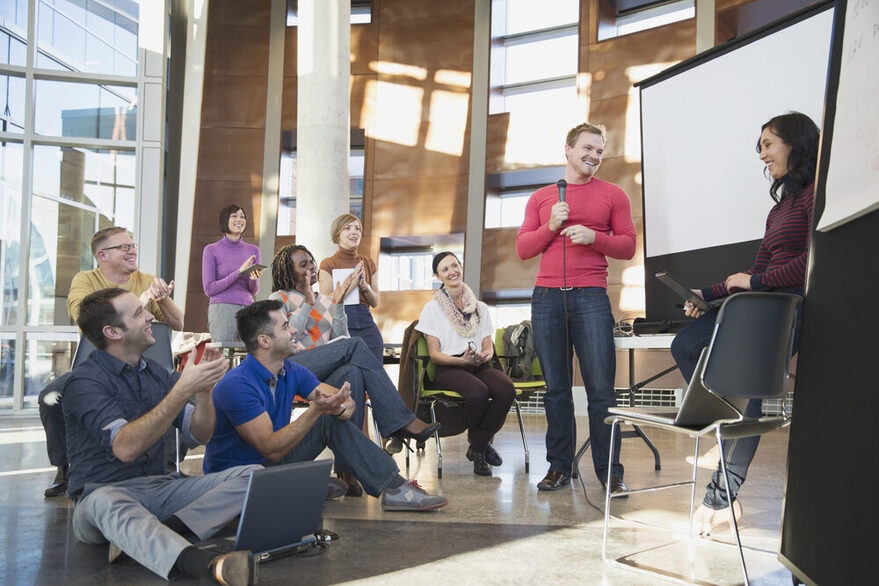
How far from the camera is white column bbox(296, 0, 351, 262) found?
674 cm

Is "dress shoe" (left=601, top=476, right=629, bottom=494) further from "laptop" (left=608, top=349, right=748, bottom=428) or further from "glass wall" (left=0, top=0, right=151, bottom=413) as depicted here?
"glass wall" (left=0, top=0, right=151, bottom=413)

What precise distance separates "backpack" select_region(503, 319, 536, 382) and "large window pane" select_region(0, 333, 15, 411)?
18.5 ft

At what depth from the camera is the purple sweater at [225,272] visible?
16.1 feet

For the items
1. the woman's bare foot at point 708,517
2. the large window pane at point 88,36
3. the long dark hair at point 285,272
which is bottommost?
the woman's bare foot at point 708,517

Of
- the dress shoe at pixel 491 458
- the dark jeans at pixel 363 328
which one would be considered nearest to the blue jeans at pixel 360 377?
the dark jeans at pixel 363 328

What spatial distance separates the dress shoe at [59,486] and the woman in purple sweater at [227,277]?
155cm

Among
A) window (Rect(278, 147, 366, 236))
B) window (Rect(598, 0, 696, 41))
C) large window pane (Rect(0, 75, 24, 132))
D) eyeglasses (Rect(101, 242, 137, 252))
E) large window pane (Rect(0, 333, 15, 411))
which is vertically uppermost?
window (Rect(598, 0, 696, 41))

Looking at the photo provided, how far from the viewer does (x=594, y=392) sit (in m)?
3.34

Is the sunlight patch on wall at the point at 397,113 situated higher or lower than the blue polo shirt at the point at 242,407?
higher

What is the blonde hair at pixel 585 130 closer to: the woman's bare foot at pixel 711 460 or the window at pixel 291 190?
the woman's bare foot at pixel 711 460

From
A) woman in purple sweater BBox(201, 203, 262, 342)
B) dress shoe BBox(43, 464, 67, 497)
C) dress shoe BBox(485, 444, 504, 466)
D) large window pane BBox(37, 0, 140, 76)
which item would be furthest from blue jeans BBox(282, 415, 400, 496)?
large window pane BBox(37, 0, 140, 76)

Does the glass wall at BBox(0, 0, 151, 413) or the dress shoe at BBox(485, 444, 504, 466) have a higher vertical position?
the glass wall at BBox(0, 0, 151, 413)

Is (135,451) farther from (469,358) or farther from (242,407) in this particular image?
(469,358)

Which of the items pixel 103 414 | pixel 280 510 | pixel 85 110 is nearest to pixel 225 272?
pixel 103 414
